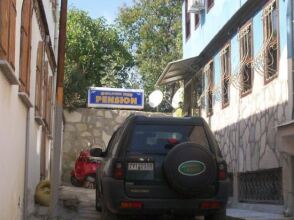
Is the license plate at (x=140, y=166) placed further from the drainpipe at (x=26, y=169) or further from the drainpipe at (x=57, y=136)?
the drainpipe at (x=26, y=169)

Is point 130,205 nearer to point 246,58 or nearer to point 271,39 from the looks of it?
point 271,39

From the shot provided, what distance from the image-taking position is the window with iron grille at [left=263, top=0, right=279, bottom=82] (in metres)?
11.8

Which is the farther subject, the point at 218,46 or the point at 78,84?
the point at 78,84

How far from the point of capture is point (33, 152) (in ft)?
37.1

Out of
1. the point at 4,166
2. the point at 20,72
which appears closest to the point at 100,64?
the point at 20,72

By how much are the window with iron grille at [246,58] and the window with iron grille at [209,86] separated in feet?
12.2

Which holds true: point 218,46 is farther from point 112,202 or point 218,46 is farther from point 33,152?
point 112,202

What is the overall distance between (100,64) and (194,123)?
23.7 metres

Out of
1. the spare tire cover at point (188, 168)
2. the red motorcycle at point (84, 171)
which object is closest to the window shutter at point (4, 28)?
the spare tire cover at point (188, 168)

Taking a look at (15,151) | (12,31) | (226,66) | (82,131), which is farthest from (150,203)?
(82,131)

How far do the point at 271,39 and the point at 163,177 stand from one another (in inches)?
196

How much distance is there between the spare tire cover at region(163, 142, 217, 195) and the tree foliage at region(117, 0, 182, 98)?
28014mm

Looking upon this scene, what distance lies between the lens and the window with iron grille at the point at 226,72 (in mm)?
15914

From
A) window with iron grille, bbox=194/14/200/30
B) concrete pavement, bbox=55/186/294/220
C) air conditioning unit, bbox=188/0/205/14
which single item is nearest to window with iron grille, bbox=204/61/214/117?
air conditioning unit, bbox=188/0/205/14
